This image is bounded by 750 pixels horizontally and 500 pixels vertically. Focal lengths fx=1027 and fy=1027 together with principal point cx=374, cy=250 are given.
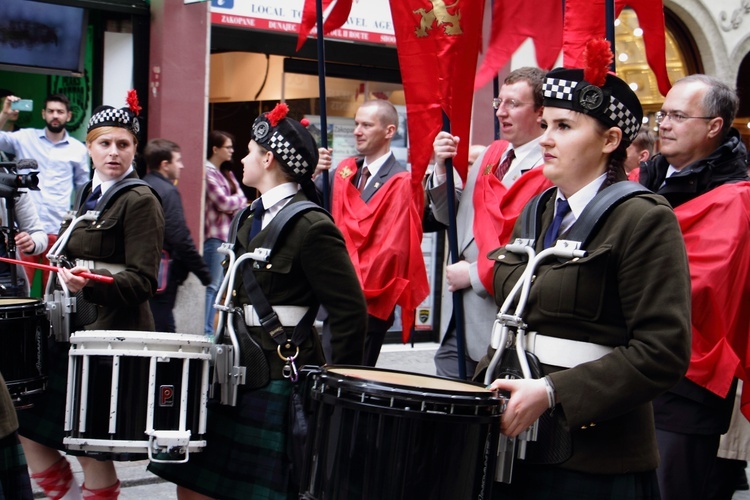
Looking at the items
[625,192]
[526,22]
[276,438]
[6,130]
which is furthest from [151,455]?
[6,130]

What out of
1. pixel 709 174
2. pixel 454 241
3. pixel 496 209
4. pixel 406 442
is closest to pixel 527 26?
pixel 496 209

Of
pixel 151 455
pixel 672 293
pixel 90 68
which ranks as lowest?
pixel 151 455

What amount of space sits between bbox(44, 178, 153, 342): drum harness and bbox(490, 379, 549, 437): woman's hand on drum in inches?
94.1

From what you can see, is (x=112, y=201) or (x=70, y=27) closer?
(x=112, y=201)

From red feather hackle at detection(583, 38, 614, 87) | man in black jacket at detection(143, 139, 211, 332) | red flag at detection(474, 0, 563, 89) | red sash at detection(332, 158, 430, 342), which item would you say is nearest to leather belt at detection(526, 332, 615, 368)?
red feather hackle at detection(583, 38, 614, 87)

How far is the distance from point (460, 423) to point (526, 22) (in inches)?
150

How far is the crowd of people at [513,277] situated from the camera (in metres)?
2.58

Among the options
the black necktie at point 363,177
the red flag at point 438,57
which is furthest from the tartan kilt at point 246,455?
the black necktie at point 363,177

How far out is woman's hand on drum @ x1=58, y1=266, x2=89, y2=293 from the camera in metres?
4.16

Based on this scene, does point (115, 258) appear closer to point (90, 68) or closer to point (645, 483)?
point (645, 483)

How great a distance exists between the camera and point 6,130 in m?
8.34

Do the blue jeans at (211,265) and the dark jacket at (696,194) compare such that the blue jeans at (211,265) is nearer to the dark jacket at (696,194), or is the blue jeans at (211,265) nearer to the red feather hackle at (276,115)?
the red feather hackle at (276,115)

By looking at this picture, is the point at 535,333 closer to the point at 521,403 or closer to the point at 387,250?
the point at 521,403

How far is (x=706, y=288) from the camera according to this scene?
387 centimetres
